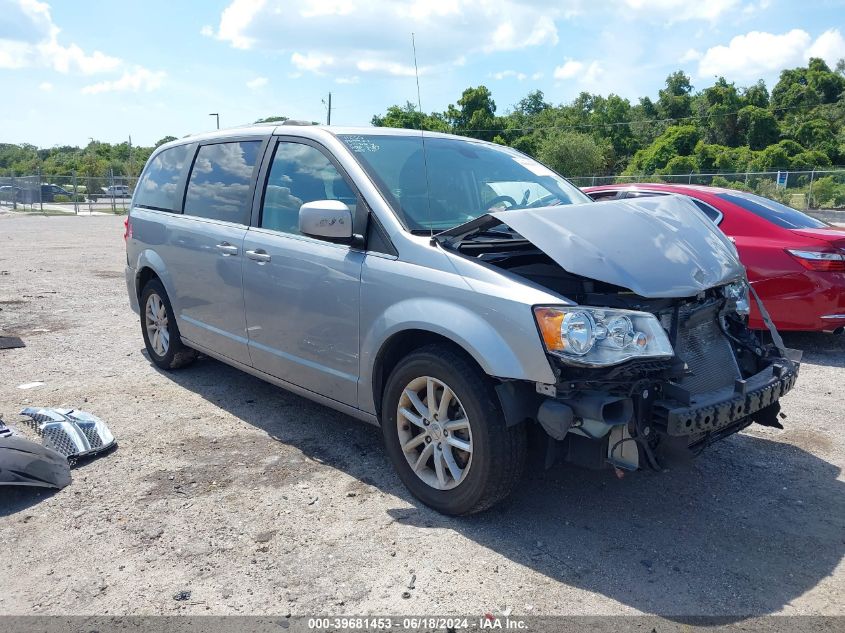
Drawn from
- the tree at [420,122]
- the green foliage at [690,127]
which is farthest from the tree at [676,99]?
the tree at [420,122]

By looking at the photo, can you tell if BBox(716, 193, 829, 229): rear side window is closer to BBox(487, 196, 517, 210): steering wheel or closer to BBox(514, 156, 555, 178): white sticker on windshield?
BBox(514, 156, 555, 178): white sticker on windshield

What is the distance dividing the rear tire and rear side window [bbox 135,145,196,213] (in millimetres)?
680

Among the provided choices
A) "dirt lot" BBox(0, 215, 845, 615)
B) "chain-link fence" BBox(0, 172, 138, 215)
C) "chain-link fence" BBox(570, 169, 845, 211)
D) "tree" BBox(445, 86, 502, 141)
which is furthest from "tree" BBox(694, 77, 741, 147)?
"dirt lot" BBox(0, 215, 845, 615)

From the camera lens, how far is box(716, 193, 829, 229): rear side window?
22.4ft

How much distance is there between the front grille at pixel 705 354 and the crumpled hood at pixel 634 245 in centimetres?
22

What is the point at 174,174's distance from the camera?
590 centimetres

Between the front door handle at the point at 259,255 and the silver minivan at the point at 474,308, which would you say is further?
the front door handle at the point at 259,255


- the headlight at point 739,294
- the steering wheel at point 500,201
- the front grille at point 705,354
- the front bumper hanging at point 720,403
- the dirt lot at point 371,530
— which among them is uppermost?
the steering wheel at point 500,201

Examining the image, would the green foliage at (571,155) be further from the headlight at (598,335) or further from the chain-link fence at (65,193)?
the headlight at (598,335)

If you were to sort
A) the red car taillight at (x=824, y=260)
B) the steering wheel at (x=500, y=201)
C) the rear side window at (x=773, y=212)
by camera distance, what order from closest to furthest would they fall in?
1. the steering wheel at (x=500, y=201)
2. the red car taillight at (x=824, y=260)
3. the rear side window at (x=773, y=212)

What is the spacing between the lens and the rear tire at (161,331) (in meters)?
5.89

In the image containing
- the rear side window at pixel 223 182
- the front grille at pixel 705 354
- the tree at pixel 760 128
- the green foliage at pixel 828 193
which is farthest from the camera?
the tree at pixel 760 128

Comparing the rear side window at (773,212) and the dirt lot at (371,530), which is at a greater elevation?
the rear side window at (773,212)

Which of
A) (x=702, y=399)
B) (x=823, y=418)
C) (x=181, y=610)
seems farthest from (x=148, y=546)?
(x=823, y=418)
